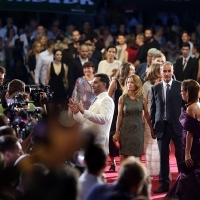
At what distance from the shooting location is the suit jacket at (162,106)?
1220cm

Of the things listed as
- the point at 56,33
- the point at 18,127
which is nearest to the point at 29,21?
the point at 56,33

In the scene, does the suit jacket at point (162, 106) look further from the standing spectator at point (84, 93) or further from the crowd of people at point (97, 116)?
the standing spectator at point (84, 93)

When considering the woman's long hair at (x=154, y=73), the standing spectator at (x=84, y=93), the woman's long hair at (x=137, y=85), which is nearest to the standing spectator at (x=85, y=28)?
the standing spectator at (x=84, y=93)

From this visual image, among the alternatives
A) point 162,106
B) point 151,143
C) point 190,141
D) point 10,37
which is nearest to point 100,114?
point 162,106

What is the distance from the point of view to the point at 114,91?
13.6m

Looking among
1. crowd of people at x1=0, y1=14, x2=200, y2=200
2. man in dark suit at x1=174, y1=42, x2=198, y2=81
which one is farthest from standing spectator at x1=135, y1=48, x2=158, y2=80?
man in dark suit at x1=174, y1=42, x2=198, y2=81

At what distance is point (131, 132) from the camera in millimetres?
12312

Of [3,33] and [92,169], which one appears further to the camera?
[3,33]

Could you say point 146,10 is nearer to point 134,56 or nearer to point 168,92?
point 134,56

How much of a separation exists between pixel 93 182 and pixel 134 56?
11.2 m

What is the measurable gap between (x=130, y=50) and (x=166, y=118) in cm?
686

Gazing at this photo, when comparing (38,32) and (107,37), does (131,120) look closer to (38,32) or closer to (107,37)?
(38,32)

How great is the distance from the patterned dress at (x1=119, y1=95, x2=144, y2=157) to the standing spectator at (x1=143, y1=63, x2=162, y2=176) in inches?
25.8

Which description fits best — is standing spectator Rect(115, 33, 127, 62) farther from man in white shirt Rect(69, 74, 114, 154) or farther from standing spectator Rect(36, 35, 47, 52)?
man in white shirt Rect(69, 74, 114, 154)
